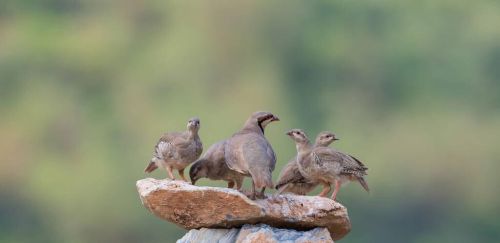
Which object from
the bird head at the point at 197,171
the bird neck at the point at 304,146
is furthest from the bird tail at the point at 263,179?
the bird neck at the point at 304,146

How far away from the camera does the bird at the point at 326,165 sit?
37.9 feet

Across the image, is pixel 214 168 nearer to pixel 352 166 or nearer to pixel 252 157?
pixel 252 157

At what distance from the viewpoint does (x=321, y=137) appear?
1218 cm

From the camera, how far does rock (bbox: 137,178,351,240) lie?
1038 centimetres

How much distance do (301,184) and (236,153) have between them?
5.71 feet

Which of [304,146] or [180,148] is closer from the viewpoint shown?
[180,148]

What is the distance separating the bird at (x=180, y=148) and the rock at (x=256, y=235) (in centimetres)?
84

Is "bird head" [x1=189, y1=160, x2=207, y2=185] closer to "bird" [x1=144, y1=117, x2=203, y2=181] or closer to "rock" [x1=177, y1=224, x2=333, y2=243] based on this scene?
"bird" [x1=144, y1=117, x2=203, y2=181]

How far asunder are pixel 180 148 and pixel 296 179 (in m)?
1.49

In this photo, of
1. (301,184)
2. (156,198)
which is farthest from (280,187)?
(156,198)

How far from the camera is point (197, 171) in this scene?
11398 mm

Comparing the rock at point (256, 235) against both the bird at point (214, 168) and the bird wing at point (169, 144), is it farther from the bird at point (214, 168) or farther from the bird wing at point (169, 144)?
the bird wing at point (169, 144)

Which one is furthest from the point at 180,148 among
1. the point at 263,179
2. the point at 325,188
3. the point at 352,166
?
the point at 352,166

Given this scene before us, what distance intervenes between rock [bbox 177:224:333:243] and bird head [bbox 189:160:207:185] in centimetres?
65
